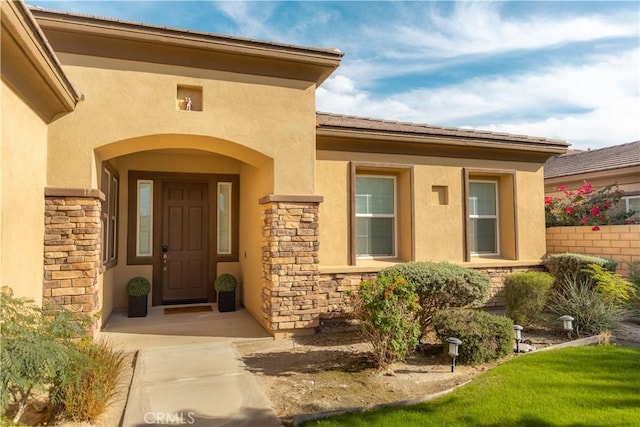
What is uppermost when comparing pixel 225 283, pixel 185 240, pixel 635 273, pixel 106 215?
pixel 106 215

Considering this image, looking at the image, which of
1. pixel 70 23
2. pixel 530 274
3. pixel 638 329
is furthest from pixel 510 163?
pixel 70 23

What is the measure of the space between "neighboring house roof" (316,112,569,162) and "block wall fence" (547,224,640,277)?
199cm

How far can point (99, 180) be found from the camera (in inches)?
239

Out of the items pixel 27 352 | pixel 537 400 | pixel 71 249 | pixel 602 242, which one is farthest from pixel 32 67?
pixel 602 242

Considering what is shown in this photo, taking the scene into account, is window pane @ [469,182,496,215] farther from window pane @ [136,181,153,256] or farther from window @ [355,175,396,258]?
window pane @ [136,181,153,256]

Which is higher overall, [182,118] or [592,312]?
[182,118]

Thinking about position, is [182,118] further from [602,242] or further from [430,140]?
[602,242]

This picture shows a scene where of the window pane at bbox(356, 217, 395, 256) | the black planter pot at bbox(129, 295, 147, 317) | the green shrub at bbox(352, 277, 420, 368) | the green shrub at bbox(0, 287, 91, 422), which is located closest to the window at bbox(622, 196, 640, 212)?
the window pane at bbox(356, 217, 395, 256)

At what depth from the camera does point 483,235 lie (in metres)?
9.22

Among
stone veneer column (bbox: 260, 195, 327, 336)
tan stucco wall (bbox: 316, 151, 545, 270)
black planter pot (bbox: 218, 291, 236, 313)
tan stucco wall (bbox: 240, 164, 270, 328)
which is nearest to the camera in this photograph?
stone veneer column (bbox: 260, 195, 327, 336)

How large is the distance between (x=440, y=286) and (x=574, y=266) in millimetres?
4149

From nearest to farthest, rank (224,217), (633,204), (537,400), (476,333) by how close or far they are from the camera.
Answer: (537,400), (476,333), (224,217), (633,204)

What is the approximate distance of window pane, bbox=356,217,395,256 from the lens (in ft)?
26.5

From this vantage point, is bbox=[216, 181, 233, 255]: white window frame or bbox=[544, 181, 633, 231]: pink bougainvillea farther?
bbox=[544, 181, 633, 231]: pink bougainvillea
